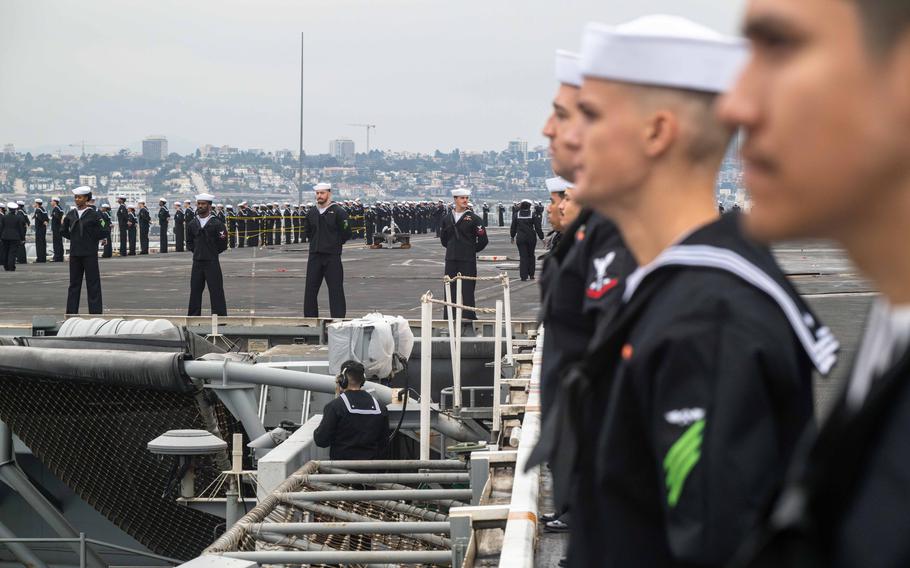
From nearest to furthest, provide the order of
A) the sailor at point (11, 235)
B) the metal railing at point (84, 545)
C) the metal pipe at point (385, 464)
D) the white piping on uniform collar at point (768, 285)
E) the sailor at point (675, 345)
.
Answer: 1. the sailor at point (675, 345)
2. the white piping on uniform collar at point (768, 285)
3. the metal pipe at point (385, 464)
4. the metal railing at point (84, 545)
5. the sailor at point (11, 235)

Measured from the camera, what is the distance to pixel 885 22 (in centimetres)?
108

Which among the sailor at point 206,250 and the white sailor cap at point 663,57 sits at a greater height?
the white sailor cap at point 663,57

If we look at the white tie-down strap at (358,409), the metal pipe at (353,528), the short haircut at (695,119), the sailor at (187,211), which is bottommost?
the sailor at (187,211)

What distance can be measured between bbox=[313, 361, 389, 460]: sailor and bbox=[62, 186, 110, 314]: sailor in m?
9.83

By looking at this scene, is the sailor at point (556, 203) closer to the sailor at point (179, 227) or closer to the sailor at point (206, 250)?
the sailor at point (206, 250)

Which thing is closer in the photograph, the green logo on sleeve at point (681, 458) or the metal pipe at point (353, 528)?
the green logo on sleeve at point (681, 458)

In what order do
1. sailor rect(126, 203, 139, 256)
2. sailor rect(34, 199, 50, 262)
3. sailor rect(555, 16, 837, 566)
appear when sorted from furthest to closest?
sailor rect(126, 203, 139, 256) → sailor rect(34, 199, 50, 262) → sailor rect(555, 16, 837, 566)

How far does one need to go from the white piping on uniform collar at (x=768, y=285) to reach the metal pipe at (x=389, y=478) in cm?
742

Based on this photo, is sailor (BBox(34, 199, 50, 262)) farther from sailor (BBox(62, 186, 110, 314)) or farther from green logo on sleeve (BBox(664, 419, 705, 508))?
green logo on sleeve (BBox(664, 419, 705, 508))

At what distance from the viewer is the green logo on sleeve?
5.61ft

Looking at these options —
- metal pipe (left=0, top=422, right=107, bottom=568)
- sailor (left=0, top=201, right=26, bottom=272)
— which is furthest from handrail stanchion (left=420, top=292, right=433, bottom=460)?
sailor (left=0, top=201, right=26, bottom=272)

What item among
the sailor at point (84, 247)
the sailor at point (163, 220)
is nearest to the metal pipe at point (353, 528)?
the sailor at point (84, 247)

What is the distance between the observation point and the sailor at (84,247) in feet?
62.4

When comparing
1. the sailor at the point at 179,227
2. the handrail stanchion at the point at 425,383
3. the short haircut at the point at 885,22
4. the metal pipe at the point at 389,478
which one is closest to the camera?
the short haircut at the point at 885,22
